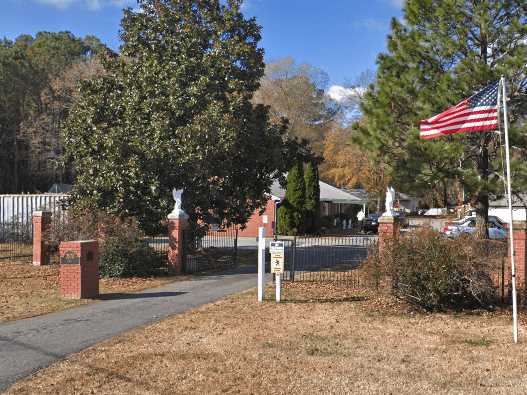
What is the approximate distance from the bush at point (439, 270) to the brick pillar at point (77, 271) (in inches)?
226

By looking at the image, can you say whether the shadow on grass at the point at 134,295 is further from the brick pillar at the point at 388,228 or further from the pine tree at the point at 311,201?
the pine tree at the point at 311,201

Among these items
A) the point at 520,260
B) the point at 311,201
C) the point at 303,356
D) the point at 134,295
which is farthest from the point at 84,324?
the point at 311,201

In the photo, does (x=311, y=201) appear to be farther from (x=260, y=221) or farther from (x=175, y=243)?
(x=175, y=243)

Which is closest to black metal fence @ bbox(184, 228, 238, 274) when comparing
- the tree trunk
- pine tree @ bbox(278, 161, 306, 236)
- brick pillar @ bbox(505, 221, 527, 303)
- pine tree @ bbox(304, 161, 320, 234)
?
the tree trunk

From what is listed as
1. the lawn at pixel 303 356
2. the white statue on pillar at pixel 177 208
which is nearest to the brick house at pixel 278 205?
the white statue on pillar at pixel 177 208

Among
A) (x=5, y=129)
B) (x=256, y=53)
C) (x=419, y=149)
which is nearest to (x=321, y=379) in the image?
(x=419, y=149)

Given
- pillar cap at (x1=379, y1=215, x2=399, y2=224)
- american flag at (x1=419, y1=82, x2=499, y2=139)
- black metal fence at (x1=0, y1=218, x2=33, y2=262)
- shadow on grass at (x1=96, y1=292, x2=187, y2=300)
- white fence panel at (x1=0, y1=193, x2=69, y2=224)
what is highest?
american flag at (x1=419, y1=82, x2=499, y2=139)

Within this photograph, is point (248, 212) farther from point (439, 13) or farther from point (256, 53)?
point (439, 13)

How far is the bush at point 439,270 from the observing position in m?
11.0

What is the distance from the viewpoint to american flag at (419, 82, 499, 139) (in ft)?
33.3

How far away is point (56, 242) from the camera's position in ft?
59.2

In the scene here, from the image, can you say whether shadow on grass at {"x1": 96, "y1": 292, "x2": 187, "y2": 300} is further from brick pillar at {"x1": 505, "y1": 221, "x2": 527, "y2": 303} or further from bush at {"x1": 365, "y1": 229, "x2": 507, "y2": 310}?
brick pillar at {"x1": 505, "y1": 221, "x2": 527, "y2": 303}

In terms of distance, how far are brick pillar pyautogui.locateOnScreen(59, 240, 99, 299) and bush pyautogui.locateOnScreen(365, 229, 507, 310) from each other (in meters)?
5.73

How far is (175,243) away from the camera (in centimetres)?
1748
